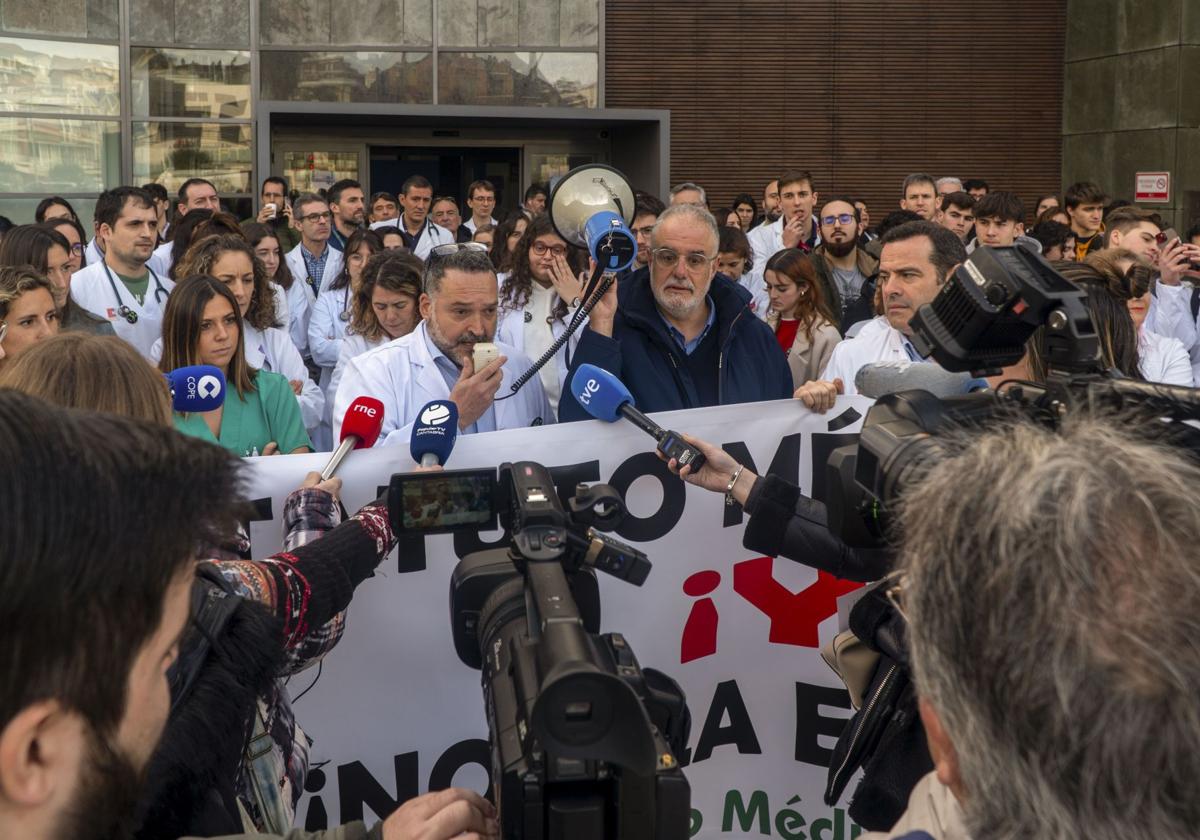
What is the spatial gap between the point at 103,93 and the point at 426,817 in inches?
538

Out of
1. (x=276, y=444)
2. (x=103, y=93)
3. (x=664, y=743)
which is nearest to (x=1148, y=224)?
(x=276, y=444)

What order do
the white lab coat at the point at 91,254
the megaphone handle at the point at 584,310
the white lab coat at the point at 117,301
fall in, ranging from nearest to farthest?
the megaphone handle at the point at 584,310
the white lab coat at the point at 117,301
the white lab coat at the point at 91,254

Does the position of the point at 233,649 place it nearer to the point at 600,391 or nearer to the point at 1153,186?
the point at 600,391

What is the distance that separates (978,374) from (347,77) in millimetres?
13252

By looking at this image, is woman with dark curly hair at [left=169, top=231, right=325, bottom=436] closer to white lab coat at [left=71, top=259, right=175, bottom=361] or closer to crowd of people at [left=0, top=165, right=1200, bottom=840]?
white lab coat at [left=71, top=259, right=175, bottom=361]

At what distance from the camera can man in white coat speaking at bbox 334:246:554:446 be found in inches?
161

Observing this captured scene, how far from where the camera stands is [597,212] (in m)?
3.86

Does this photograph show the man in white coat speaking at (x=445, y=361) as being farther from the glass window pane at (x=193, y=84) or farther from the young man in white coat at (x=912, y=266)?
the glass window pane at (x=193, y=84)

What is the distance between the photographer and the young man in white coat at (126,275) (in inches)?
253

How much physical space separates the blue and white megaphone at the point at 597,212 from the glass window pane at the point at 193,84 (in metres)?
11.1

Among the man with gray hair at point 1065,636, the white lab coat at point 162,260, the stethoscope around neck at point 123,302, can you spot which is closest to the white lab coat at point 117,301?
the stethoscope around neck at point 123,302

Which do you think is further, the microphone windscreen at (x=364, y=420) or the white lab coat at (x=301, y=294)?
the white lab coat at (x=301, y=294)

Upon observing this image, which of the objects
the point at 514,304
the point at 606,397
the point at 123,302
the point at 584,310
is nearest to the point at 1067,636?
the point at 606,397

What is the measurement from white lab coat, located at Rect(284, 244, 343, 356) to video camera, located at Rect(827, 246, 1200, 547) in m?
5.87
